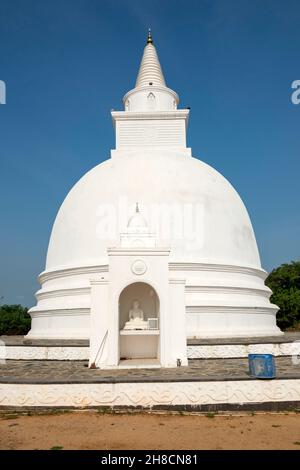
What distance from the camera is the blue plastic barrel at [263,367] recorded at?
28.1 ft

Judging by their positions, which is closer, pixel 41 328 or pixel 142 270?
pixel 142 270

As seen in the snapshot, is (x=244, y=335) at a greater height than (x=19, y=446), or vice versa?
(x=244, y=335)

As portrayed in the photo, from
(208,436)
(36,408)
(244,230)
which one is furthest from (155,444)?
(244,230)

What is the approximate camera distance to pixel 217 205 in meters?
18.0

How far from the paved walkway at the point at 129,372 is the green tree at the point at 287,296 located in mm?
14661

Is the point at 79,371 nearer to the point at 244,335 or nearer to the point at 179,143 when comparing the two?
the point at 244,335

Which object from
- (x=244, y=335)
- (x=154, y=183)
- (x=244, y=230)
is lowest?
(x=244, y=335)

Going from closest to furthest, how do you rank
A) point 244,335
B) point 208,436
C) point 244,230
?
point 208,436
point 244,335
point 244,230

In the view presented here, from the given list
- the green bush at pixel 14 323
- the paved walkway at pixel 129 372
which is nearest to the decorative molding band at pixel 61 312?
the paved walkway at pixel 129 372

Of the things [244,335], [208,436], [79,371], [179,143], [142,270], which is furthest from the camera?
[179,143]

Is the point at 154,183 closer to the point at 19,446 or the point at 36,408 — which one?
the point at 36,408

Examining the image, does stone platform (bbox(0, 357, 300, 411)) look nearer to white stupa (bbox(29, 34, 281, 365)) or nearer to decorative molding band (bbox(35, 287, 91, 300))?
white stupa (bbox(29, 34, 281, 365))

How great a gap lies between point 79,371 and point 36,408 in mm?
2572

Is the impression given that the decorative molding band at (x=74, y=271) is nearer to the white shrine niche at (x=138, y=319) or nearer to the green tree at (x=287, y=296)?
the white shrine niche at (x=138, y=319)
